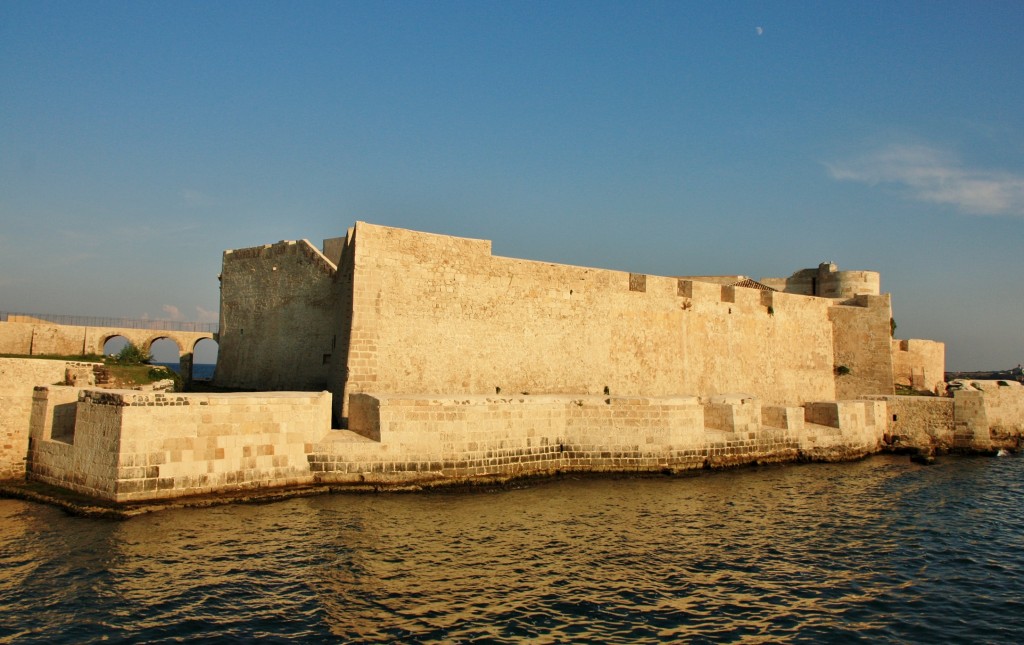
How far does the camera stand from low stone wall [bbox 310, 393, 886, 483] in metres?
13.4

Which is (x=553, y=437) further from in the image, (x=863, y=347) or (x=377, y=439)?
(x=863, y=347)

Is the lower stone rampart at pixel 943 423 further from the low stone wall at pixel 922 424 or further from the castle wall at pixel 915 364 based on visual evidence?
the castle wall at pixel 915 364

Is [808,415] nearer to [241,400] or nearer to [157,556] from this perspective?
[241,400]

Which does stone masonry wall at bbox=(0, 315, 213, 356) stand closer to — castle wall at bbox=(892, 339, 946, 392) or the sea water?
the sea water

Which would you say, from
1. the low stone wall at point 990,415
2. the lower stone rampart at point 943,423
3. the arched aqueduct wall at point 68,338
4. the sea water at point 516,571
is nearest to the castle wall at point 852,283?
the low stone wall at point 990,415

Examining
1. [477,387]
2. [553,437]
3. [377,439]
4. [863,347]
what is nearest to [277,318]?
[477,387]

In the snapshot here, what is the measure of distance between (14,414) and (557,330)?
12.6m

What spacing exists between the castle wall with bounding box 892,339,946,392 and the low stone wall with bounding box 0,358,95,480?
96.0 feet

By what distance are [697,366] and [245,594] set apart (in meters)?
17.1

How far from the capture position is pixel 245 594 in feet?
26.1

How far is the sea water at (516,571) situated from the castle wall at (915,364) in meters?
15.6

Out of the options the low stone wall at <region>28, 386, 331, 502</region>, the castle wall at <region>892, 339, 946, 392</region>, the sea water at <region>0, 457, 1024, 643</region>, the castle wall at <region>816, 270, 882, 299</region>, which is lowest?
the sea water at <region>0, 457, 1024, 643</region>

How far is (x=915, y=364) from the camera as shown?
2803 cm

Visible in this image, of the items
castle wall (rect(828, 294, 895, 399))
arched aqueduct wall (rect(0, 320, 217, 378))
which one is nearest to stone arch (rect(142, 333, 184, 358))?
arched aqueduct wall (rect(0, 320, 217, 378))
